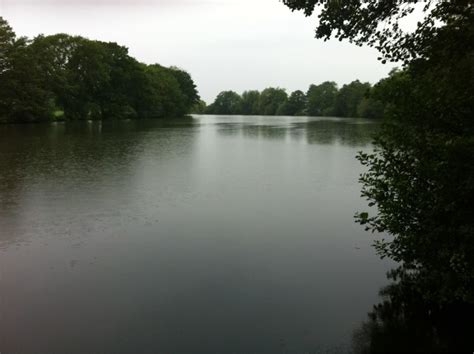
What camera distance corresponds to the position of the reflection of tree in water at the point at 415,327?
18.7 feet

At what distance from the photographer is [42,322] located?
20.7ft

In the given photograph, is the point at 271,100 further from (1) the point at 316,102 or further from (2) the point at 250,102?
(1) the point at 316,102

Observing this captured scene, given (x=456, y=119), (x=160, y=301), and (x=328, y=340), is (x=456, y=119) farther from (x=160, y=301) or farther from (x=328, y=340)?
(x=160, y=301)

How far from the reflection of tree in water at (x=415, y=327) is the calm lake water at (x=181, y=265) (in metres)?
0.29

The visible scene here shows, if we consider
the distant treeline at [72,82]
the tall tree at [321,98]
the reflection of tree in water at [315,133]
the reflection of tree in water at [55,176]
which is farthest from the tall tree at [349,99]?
the reflection of tree in water at [55,176]

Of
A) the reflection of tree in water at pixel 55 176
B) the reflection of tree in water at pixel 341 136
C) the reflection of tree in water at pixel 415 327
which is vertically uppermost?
the reflection of tree in water at pixel 341 136

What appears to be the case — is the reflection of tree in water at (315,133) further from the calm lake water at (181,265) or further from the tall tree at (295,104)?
the tall tree at (295,104)

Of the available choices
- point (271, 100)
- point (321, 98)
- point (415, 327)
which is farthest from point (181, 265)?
point (271, 100)

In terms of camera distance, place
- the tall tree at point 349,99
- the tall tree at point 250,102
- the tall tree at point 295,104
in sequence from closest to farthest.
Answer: the tall tree at point 349,99 < the tall tree at point 295,104 < the tall tree at point 250,102

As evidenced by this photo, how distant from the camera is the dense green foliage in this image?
5.41 m

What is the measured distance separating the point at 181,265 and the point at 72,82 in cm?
6530

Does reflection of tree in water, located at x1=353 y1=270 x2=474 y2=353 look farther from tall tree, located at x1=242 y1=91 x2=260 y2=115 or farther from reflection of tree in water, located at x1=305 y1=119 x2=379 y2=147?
tall tree, located at x1=242 y1=91 x2=260 y2=115

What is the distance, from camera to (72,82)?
216 feet

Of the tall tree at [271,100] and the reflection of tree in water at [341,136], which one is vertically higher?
the tall tree at [271,100]
